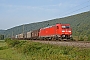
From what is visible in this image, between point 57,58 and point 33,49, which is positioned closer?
point 57,58

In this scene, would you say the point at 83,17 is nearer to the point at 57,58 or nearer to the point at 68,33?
the point at 68,33

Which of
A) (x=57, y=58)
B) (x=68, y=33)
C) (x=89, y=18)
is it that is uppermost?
(x=89, y=18)

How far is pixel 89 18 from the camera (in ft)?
364

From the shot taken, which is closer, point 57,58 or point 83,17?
point 57,58

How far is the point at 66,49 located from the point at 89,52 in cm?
434

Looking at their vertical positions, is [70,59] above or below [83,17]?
below

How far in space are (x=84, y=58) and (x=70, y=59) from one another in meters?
1.14

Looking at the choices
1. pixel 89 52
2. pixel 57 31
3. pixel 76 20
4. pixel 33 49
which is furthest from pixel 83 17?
pixel 89 52

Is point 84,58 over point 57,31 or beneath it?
beneath

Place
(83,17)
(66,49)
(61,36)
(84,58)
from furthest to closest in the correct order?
(83,17) → (61,36) → (66,49) → (84,58)

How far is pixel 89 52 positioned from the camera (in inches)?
687

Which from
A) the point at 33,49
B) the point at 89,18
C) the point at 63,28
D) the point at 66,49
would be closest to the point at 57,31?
the point at 63,28

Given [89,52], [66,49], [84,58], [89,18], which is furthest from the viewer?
[89,18]

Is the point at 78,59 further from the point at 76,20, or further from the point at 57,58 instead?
the point at 76,20
